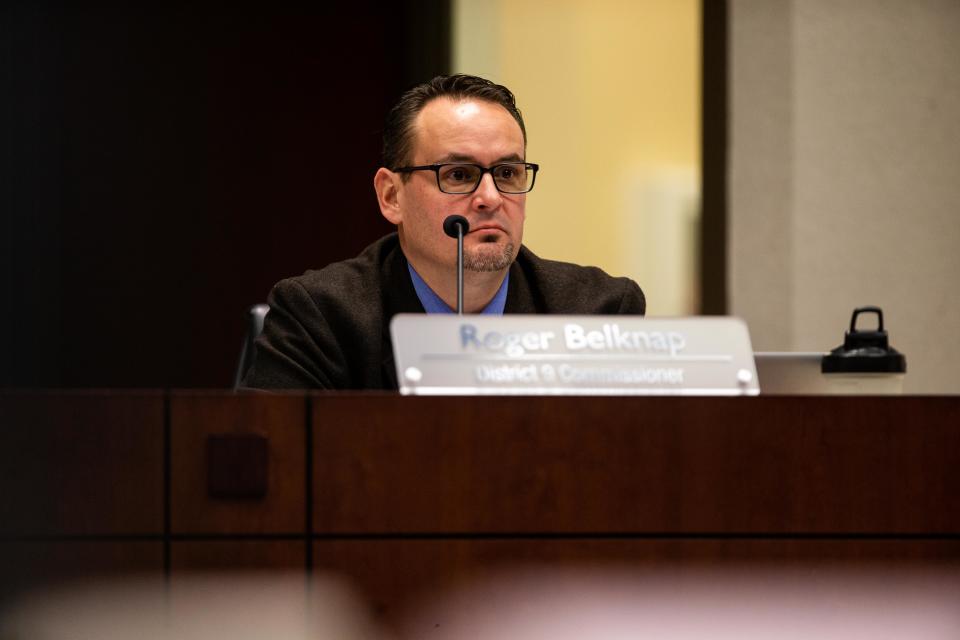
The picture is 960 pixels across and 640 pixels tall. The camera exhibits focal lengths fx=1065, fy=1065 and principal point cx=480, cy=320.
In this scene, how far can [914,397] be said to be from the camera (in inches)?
40.2

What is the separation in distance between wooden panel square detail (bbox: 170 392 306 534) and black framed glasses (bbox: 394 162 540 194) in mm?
859

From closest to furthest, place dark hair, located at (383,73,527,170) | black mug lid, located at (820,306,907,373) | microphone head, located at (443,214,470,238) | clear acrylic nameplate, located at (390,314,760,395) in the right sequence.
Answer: clear acrylic nameplate, located at (390,314,760,395) → black mug lid, located at (820,306,907,373) → microphone head, located at (443,214,470,238) → dark hair, located at (383,73,527,170)

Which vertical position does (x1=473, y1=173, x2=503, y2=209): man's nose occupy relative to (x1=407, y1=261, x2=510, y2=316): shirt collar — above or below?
above

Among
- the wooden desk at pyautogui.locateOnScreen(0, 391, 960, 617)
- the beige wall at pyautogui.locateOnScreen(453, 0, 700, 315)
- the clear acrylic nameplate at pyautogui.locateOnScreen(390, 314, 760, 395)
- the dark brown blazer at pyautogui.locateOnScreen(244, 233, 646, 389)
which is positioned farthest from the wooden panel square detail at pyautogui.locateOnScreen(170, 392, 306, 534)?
the beige wall at pyautogui.locateOnScreen(453, 0, 700, 315)

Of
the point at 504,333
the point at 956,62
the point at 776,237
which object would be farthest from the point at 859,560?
the point at 956,62

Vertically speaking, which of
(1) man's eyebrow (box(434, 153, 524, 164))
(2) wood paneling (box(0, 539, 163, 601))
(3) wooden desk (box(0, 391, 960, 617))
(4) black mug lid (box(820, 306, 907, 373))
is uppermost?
(1) man's eyebrow (box(434, 153, 524, 164))

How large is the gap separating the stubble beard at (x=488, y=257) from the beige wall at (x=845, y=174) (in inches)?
57.8

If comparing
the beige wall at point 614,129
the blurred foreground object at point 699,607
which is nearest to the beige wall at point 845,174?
the beige wall at point 614,129

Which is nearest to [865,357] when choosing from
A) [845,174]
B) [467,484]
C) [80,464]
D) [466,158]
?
[467,484]

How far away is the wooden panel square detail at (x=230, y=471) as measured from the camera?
0.97m

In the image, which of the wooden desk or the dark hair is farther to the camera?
the dark hair

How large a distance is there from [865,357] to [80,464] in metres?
0.89

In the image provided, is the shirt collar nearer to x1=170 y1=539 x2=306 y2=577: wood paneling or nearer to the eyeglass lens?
the eyeglass lens

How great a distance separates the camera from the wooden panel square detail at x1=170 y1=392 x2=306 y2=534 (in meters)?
0.97
